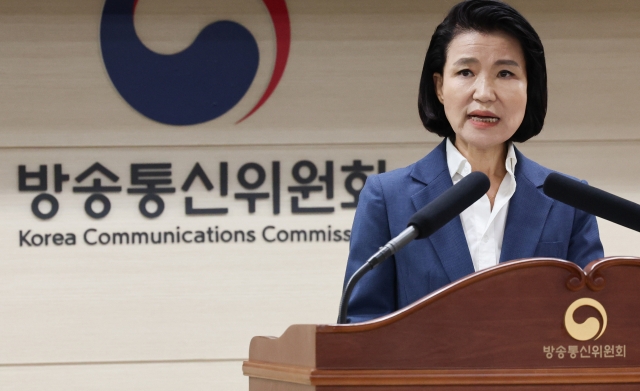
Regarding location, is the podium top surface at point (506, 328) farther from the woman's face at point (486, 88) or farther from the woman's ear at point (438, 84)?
the woman's ear at point (438, 84)

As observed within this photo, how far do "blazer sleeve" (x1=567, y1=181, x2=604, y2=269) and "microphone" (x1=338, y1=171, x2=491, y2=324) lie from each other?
0.50 m

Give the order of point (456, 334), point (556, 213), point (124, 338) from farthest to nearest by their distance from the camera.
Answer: point (124, 338) → point (556, 213) → point (456, 334)

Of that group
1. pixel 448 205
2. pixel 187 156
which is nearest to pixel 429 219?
pixel 448 205

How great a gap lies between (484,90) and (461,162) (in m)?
0.21

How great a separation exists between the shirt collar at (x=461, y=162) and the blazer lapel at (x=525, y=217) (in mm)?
28

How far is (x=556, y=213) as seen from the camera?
190 cm

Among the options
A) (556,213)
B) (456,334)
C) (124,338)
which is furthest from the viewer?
(124,338)

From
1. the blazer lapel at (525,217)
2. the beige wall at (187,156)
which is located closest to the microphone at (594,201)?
the blazer lapel at (525,217)

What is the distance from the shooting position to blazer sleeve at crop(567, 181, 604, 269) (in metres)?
1.85

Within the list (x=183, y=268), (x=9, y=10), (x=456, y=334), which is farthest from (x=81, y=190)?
(x=456, y=334)

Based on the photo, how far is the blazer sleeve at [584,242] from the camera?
6.08ft

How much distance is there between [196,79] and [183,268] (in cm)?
97

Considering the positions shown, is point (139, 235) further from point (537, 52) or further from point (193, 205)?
point (537, 52)

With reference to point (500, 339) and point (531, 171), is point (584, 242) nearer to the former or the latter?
point (531, 171)
